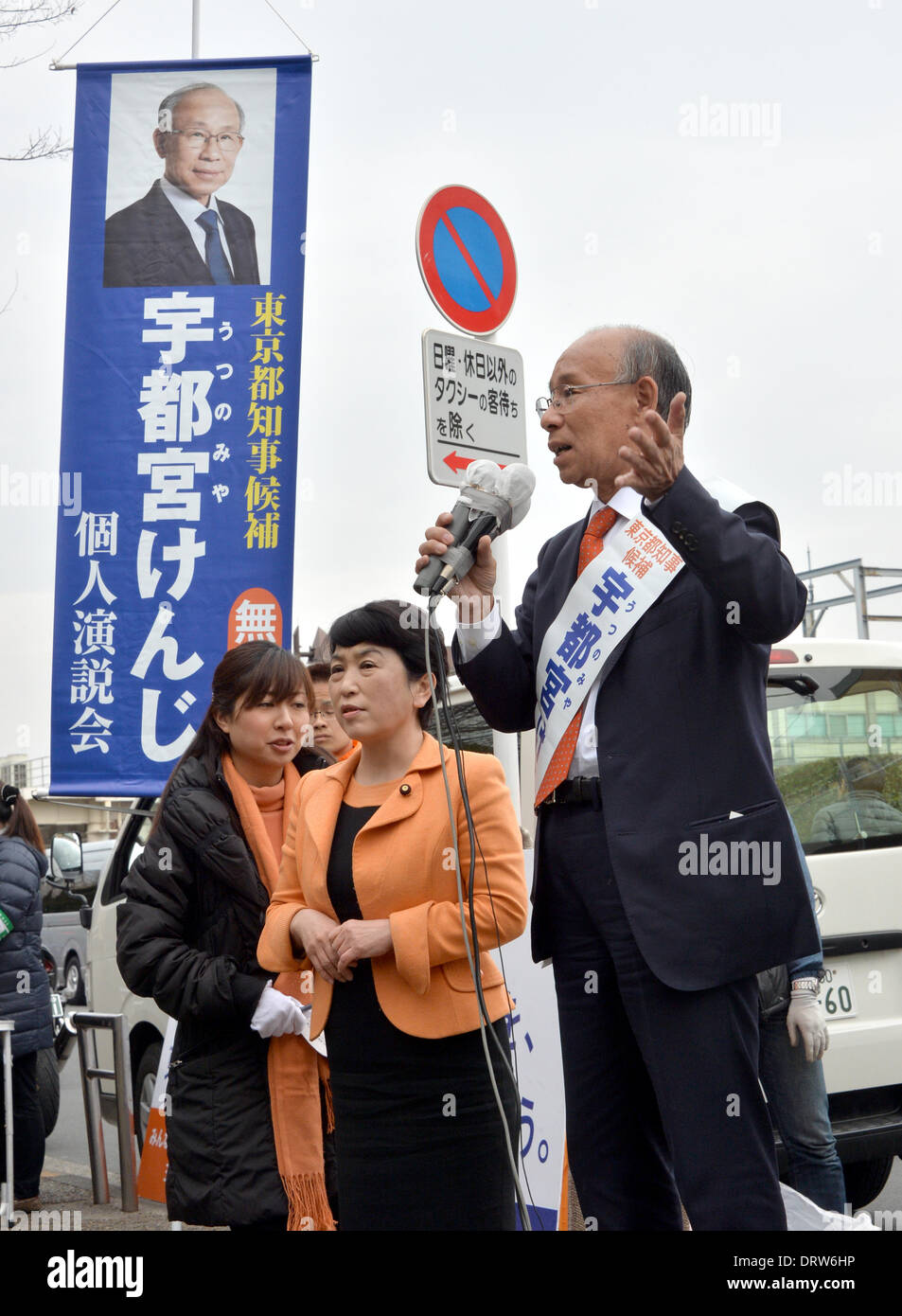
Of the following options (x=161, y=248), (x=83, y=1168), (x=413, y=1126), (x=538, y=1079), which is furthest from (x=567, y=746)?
(x=83, y=1168)

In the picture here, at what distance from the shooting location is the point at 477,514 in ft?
8.43

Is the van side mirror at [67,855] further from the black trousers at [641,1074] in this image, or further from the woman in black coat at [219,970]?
the black trousers at [641,1074]

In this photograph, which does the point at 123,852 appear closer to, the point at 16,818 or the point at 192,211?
the point at 16,818

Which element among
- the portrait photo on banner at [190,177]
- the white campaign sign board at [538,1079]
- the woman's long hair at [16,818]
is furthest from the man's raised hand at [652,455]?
the woman's long hair at [16,818]

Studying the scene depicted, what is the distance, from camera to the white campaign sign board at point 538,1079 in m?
3.92

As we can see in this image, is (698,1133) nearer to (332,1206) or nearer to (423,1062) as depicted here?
(423,1062)

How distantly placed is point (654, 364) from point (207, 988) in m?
1.87

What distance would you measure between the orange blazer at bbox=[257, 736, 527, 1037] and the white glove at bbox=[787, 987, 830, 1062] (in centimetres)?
142

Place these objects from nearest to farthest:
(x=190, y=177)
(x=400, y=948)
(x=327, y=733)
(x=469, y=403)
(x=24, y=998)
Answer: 1. (x=400, y=948)
2. (x=469, y=403)
3. (x=327, y=733)
4. (x=190, y=177)
5. (x=24, y=998)

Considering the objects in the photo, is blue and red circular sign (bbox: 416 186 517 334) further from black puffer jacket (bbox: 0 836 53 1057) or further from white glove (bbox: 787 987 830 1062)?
black puffer jacket (bbox: 0 836 53 1057)

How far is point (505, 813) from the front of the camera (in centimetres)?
297

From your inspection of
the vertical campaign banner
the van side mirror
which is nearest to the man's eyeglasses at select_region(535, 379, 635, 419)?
the vertical campaign banner

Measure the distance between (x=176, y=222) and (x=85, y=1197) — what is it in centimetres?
443

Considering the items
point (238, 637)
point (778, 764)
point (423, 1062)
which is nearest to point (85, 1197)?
point (238, 637)
